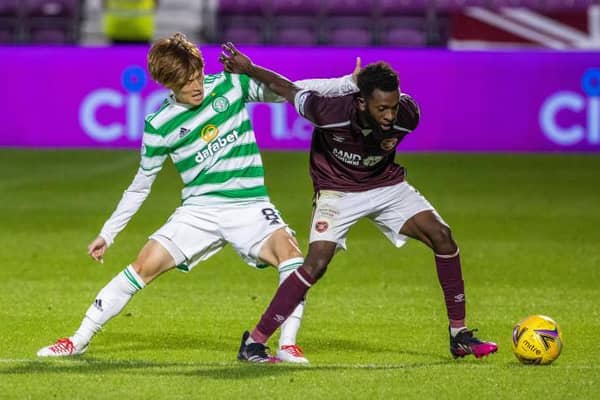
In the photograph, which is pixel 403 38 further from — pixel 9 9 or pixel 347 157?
pixel 347 157

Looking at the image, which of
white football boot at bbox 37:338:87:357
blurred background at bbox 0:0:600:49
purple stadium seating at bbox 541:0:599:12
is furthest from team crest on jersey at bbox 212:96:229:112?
purple stadium seating at bbox 541:0:599:12

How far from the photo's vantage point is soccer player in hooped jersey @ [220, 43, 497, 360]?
23.9ft

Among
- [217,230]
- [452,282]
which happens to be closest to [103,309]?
[217,230]

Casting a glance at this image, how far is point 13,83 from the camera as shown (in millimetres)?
18891

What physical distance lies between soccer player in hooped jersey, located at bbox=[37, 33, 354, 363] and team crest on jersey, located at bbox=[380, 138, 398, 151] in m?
0.43

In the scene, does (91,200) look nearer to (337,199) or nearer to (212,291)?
(212,291)

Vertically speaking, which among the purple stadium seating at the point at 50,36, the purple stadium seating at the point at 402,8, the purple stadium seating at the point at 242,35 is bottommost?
the purple stadium seating at the point at 50,36

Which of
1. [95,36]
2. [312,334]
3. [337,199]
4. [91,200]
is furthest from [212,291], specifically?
[95,36]

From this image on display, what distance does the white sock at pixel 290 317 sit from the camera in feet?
24.6

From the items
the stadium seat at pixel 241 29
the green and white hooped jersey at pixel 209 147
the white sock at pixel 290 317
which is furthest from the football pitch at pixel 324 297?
the stadium seat at pixel 241 29

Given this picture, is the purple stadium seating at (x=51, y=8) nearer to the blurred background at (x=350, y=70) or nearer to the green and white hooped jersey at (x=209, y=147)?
the blurred background at (x=350, y=70)

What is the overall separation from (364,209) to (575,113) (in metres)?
11.3

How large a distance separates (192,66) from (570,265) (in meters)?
5.16

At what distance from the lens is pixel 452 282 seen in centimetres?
759
